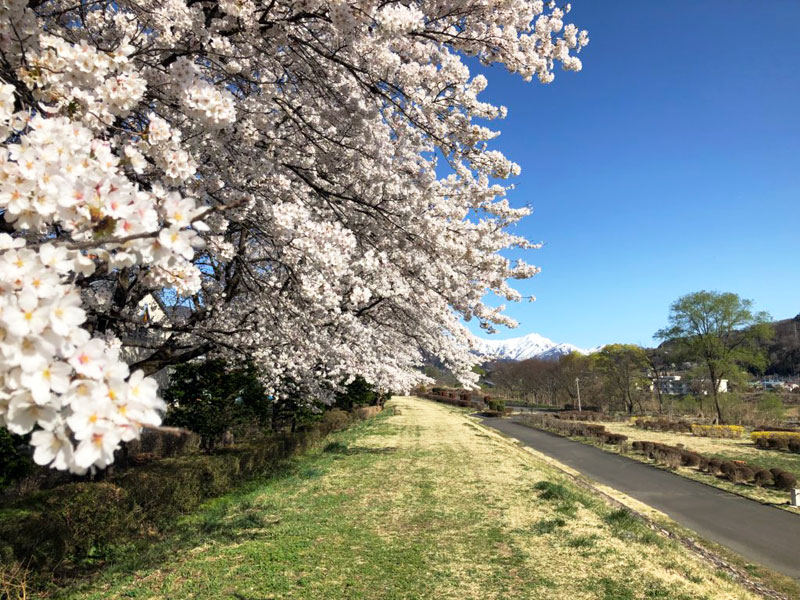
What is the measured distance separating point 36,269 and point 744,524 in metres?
14.5

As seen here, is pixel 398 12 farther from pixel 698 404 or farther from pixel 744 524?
pixel 698 404

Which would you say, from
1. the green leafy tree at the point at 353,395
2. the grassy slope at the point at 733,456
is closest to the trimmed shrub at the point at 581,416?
the grassy slope at the point at 733,456

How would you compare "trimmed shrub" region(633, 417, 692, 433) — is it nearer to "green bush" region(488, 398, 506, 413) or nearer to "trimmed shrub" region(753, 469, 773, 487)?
"green bush" region(488, 398, 506, 413)

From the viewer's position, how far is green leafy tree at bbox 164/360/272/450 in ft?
40.3

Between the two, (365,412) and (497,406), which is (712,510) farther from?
(497,406)

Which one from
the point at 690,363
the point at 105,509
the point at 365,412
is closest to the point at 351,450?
the point at 105,509

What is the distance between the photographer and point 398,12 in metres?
3.79

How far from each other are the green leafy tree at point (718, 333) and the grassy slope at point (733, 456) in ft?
43.9

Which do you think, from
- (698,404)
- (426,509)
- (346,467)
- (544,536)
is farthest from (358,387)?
(698,404)

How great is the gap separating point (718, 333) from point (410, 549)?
46532 mm

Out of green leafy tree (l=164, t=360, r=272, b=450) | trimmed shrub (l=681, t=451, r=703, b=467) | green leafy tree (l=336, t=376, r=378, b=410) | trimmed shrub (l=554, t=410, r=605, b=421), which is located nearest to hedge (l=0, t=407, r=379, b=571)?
green leafy tree (l=164, t=360, r=272, b=450)

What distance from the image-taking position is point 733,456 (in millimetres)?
20797

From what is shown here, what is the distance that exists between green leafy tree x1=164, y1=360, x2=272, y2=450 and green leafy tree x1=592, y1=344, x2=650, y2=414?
4645 centimetres

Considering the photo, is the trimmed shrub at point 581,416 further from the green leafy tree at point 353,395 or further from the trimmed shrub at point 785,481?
the trimmed shrub at point 785,481
